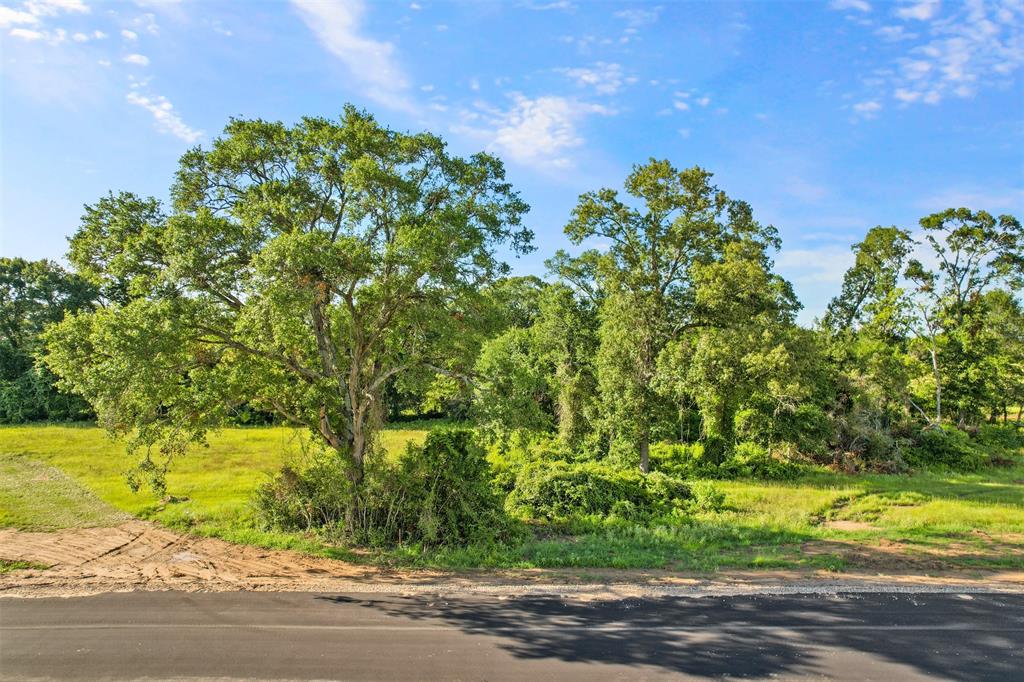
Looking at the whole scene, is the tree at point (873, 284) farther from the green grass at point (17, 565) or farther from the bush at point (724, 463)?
the green grass at point (17, 565)

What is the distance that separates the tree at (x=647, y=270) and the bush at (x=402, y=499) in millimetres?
8541

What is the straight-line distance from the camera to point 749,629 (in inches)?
358

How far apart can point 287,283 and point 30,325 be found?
1472 inches

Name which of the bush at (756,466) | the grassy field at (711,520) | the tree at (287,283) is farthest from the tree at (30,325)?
the bush at (756,466)

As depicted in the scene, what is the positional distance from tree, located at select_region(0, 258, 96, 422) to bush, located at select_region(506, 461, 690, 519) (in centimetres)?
3279

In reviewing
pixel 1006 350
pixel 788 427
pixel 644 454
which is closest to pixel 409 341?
pixel 644 454

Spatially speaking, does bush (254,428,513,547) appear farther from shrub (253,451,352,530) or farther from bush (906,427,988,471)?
bush (906,427,988,471)

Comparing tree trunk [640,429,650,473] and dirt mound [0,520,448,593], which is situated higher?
tree trunk [640,429,650,473]

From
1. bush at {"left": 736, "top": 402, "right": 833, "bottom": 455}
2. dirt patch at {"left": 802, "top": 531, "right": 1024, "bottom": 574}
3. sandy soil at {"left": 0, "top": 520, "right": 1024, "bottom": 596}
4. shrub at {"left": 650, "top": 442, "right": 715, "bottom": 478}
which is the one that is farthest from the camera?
bush at {"left": 736, "top": 402, "right": 833, "bottom": 455}

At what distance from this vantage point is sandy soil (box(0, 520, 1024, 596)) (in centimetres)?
1096

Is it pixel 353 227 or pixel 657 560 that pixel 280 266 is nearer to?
pixel 353 227

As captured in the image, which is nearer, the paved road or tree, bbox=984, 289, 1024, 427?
the paved road

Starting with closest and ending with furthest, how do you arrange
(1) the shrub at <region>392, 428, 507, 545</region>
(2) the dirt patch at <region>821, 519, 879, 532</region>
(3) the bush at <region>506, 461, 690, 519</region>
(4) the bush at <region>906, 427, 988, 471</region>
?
(1) the shrub at <region>392, 428, 507, 545</region>
(2) the dirt patch at <region>821, 519, 879, 532</region>
(3) the bush at <region>506, 461, 690, 519</region>
(4) the bush at <region>906, 427, 988, 471</region>

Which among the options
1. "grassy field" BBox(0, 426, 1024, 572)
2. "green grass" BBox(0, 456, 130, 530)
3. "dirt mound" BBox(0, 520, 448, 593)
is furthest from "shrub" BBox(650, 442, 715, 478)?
"green grass" BBox(0, 456, 130, 530)
